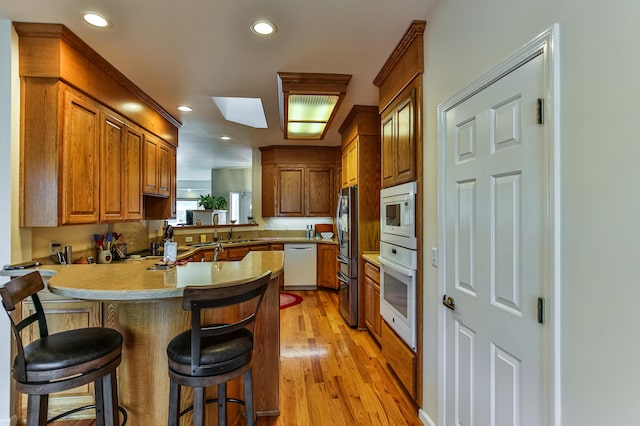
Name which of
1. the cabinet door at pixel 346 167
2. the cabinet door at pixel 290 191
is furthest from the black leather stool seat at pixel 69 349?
the cabinet door at pixel 290 191

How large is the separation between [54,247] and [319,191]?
405cm

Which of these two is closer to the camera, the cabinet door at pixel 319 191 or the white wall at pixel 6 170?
the white wall at pixel 6 170

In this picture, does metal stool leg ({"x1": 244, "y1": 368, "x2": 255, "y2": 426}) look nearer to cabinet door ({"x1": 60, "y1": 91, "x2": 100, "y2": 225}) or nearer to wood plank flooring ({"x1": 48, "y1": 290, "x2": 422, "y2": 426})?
wood plank flooring ({"x1": 48, "y1": 290, "x2": 422, "y2": 426})

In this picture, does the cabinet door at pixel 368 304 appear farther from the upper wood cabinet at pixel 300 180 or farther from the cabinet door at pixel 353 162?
the upper wood cabinet at pixel 300 180

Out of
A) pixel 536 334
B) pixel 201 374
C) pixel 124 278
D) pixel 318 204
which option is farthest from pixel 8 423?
pixel 318 204

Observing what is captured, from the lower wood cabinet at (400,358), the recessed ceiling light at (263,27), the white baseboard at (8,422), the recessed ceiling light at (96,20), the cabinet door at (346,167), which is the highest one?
the recessed ceiling light at (96,20)

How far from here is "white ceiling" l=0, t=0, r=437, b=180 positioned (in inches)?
74.0

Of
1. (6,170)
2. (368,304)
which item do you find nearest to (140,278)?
(6,170)

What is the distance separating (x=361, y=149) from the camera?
3.67 metres

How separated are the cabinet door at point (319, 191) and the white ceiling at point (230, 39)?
2479 mm

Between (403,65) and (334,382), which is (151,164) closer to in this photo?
(403,65)

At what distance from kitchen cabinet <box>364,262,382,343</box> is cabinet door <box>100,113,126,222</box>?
2.55 m

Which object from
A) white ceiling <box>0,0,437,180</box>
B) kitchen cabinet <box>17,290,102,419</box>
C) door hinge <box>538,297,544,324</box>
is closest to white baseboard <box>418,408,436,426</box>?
door hinge <box>538,297,544,324</box>

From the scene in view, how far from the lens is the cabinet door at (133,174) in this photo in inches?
118
